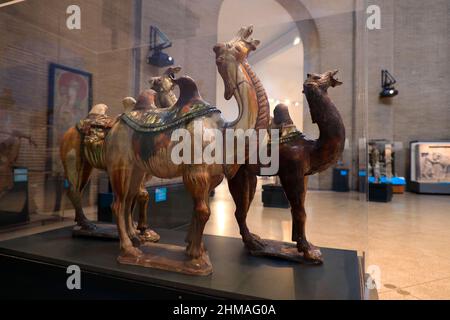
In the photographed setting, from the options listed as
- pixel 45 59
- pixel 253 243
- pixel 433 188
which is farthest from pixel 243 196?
pixel 433 188

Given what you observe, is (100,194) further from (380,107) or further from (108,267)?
(380,107)

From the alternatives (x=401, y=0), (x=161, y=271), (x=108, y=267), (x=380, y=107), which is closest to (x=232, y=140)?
(x=161, y=271)

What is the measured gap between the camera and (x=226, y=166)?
4.26ft

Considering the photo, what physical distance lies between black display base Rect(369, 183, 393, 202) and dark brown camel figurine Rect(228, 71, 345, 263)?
480 cm

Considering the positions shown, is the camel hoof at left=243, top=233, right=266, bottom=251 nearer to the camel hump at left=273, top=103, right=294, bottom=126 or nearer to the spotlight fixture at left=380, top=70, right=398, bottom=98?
the camel hump at left=273, top=103, right=294, bottom=126

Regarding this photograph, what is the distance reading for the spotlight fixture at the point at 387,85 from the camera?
23.0ft

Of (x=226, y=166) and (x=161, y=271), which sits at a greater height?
(x=226, y=166)

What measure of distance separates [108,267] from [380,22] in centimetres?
828

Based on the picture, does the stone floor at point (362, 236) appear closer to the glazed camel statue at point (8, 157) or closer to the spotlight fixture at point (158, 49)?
the glazed camel statue at point (8, 157)

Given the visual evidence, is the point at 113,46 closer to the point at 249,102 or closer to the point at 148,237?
the point at 148,237

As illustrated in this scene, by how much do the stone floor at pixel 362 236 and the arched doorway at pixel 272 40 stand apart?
0.96 meters

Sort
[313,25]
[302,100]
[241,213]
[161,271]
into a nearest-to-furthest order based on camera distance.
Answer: [161,271], [241,213], [302,100], [313,25]

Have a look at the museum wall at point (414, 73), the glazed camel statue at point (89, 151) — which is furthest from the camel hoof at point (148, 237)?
the museum wall at point (414, 73)

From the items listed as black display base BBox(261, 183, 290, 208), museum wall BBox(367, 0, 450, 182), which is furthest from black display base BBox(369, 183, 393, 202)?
black display base BBox(261, 183, 290, 208)
